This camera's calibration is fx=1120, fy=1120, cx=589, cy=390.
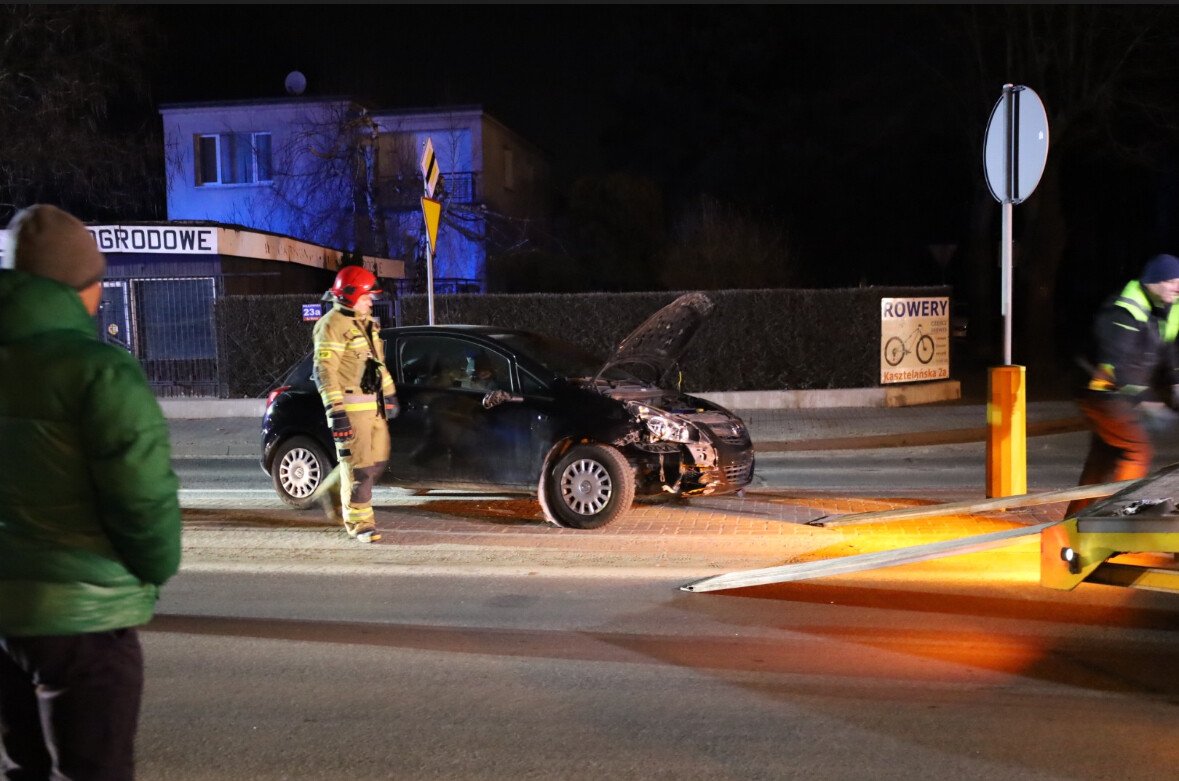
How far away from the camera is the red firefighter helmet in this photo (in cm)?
809

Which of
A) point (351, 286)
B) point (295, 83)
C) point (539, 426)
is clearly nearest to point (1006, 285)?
point (539, 426)

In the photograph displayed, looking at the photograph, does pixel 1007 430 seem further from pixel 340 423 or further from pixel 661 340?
pixel 340 423

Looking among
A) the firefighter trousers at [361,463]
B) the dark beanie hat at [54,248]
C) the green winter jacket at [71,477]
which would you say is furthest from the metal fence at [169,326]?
the green winter jacket at [71,477]

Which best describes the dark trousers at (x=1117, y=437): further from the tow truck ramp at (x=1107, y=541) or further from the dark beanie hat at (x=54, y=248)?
the dark beanie hat at (x=54, y=248)

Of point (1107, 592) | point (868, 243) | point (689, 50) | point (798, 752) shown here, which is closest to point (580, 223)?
point (689, 50)

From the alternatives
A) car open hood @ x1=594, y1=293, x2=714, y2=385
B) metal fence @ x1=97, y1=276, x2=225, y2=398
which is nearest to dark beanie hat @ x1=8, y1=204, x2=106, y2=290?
car open hood @ x1=594, y1=293, x2=714, y2=385

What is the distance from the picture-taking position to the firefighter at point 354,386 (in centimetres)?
809

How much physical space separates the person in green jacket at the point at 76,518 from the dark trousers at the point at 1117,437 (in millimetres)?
5899

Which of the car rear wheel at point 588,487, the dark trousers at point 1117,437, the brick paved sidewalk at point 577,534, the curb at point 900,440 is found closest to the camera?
the dark trousers at point 1117,437

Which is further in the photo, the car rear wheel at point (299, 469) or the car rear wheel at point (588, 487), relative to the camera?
the car rear wheel at point (299, 469)

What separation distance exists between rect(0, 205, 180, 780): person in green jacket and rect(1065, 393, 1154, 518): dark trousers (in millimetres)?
5899

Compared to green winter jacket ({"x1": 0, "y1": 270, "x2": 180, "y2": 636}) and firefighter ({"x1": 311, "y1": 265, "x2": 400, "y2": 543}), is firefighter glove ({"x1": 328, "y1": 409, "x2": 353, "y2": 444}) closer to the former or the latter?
firefighter ({"x1": 311, "y1": 265, "x2": 400, "y2": 543})

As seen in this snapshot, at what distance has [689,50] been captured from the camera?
107ft

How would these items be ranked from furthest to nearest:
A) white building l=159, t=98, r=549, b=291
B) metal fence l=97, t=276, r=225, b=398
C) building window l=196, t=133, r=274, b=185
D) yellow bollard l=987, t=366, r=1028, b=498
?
building window l=196, t=133, r=274, b=185
white building l=159, t=98, r=549, b=291
metal fence l=97, t=276, r=225, b=398
yellow bollard l=987, t=366, r=1028, b=498
